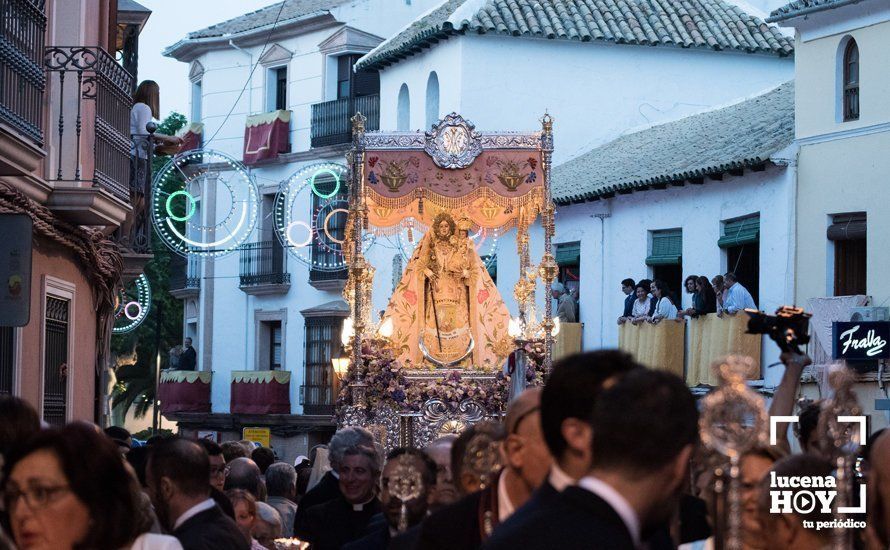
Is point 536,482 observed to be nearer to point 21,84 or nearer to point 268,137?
point 21,84

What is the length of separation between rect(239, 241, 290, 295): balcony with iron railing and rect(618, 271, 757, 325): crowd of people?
1230cm

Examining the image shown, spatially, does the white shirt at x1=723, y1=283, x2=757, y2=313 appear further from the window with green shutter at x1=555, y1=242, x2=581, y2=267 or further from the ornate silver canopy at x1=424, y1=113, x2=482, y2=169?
the window with green shutter at x1=555, y1=242, x2=581, y2=267

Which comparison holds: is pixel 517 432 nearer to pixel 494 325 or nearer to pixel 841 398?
pixel 841 398

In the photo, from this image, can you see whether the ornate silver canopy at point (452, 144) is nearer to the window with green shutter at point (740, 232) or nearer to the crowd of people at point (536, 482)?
the window with green shutter at point (740, 232)

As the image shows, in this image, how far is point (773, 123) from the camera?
26.3 metres

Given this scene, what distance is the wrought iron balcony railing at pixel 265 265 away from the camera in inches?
1516

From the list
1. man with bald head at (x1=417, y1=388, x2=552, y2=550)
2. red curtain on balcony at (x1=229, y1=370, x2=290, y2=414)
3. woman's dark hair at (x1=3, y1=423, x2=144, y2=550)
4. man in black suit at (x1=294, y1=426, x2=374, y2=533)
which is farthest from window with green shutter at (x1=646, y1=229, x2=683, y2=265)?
woman's dark hair at (x1=3, y1=423, x2=144, y2=550)

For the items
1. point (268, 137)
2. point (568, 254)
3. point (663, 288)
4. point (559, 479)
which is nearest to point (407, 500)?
point (559, 479)

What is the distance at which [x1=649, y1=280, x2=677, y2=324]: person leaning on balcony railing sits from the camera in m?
25.7

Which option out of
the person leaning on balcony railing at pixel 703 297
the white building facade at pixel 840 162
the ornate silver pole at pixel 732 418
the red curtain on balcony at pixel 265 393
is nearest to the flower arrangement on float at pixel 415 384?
the white building facade at pixel 840 162

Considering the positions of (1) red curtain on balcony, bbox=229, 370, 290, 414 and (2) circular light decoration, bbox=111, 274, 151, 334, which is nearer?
(2) circular light decoration, bbox=111, 274, 151, 334

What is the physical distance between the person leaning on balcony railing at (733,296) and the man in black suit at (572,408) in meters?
19.9

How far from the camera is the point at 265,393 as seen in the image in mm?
37656

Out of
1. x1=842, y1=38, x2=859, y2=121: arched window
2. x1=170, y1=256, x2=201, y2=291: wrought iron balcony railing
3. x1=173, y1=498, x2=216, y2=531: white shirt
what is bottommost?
x1=173, y1=498, x2=216, y2=531: white shirt
